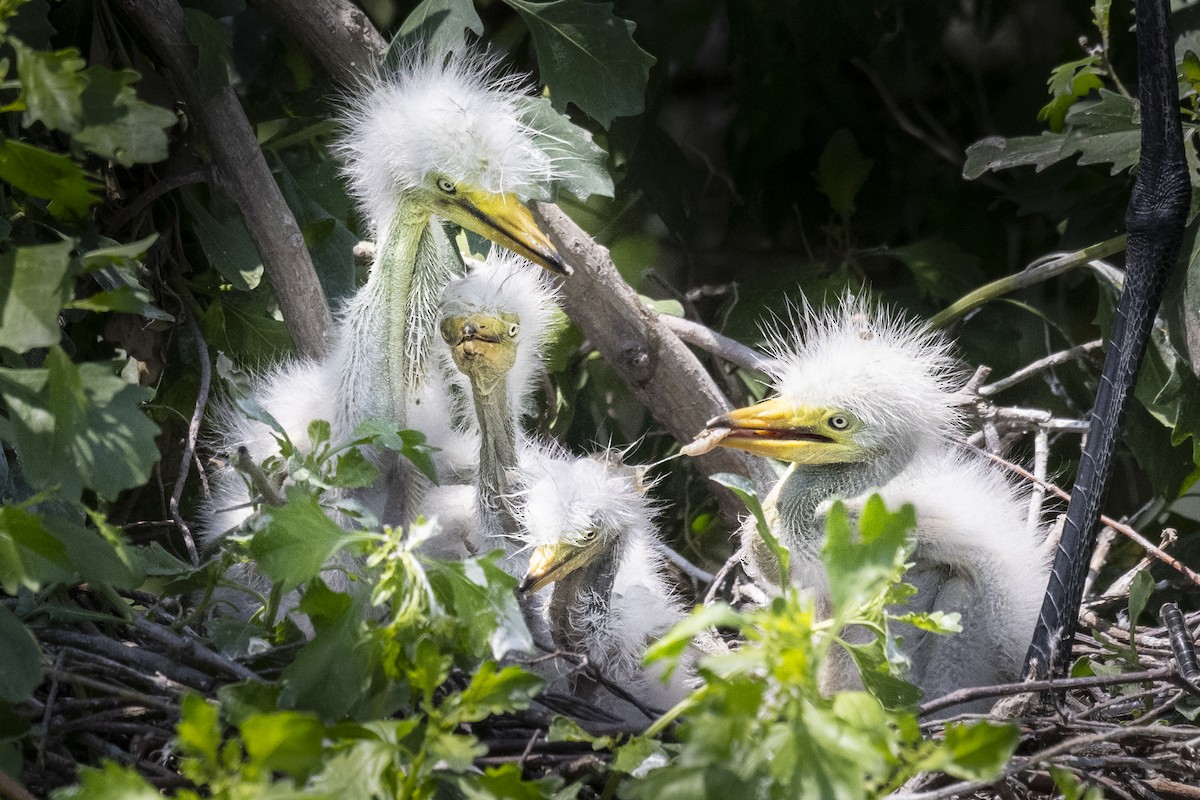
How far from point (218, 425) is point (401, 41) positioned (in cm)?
63

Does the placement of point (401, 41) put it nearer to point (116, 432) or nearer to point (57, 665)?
point (116, 432)

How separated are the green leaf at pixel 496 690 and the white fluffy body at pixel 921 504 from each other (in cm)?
62

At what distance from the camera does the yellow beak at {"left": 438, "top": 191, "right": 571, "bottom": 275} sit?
142 centimetres

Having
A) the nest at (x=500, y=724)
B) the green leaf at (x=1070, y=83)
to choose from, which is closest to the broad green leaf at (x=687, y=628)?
the nest at (x=500, y=724)

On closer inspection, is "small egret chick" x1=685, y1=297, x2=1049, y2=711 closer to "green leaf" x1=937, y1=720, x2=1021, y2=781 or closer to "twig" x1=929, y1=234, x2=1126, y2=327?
"twig" x1=929, y1=234, x2=1126, y2=327

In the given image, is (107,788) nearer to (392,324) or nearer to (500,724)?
(500,724)

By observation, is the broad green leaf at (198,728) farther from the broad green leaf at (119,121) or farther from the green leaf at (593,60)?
the green leaf at (593,60)

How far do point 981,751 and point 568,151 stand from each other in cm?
103

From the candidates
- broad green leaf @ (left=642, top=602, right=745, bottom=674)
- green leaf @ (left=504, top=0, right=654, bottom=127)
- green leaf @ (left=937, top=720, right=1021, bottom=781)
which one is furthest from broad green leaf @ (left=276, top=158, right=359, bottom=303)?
green leaf @ (left=937, top=720, right=1021, bottom=781)

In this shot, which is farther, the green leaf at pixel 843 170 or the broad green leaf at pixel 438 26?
the green leaf at pixel 843 170

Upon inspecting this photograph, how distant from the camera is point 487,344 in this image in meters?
1.43

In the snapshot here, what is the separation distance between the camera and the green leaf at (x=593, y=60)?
5.42 feet

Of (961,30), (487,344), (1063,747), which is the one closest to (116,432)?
(487,344)

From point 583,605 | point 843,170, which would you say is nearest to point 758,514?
point 583,605
